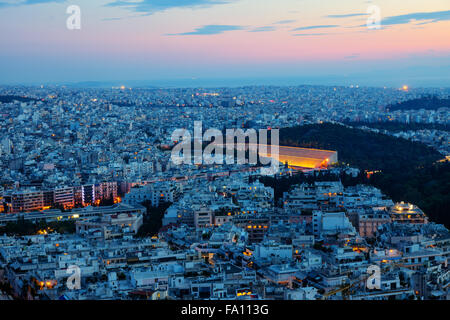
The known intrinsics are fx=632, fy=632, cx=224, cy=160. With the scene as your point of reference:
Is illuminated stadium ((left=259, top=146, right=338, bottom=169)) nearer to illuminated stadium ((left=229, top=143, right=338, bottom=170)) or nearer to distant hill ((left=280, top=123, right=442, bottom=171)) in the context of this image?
illuminated stadium ((left=229, top=143, right=338, bottom=170))

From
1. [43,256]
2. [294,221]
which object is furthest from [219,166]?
[43,256]

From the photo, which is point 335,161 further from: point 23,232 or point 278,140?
point 23,232

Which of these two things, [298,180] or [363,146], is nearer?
[298,180]

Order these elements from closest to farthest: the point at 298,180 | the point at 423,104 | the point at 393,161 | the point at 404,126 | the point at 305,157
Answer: the point at 298,180
the point at 393,161
the point at 305,157
the point at 404,126
the point at 423,104

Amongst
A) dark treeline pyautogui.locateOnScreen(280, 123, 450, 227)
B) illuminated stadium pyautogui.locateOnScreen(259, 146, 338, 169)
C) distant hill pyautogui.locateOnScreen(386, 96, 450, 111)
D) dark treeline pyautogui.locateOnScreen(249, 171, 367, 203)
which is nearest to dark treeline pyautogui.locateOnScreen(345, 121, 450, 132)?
dark treeline pyautogui.locateOnScreen(280, 123, 450, 227)

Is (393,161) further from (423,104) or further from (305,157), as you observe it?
(423,104)

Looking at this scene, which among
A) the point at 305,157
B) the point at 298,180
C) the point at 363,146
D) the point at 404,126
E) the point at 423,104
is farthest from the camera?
the point at 423,104

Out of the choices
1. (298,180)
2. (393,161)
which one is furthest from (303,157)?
(298,180)
